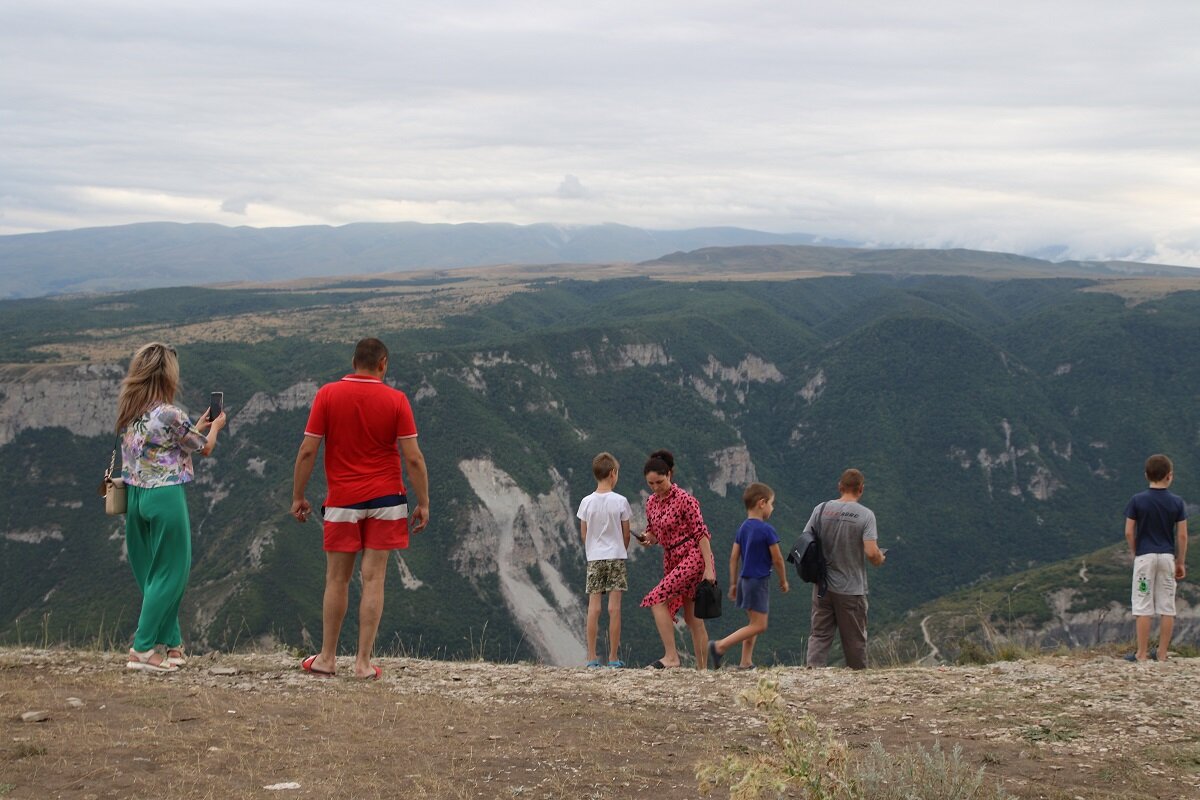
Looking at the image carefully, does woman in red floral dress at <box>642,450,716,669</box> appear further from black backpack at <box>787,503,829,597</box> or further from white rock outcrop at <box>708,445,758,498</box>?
white rock outcrop at <box>708,445,758,498</box>

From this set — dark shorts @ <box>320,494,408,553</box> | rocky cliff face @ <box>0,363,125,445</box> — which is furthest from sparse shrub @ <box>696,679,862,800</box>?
rocky cliff face @ <box>0,363,125,445</box>

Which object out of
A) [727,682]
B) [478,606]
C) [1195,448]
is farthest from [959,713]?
[1195,448]

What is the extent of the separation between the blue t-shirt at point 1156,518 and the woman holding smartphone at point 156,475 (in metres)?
11.5

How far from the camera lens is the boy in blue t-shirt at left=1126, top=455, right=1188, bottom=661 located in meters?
13.5

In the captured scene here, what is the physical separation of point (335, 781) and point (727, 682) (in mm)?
4986

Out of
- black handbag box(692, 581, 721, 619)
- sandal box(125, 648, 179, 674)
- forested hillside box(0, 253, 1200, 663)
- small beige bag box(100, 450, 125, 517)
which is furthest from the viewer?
forested hillside box(0, 253, 1200, 663)

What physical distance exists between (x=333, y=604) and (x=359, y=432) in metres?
1.92

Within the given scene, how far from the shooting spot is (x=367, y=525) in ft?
34.6

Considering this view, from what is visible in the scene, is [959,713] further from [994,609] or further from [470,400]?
[470,400]

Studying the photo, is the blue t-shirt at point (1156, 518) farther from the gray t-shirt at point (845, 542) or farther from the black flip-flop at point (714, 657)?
the black flip-flop at point (714, 657)

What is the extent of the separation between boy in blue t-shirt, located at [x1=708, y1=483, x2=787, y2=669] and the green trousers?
21.3 feet

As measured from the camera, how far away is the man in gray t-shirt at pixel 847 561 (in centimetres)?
1286

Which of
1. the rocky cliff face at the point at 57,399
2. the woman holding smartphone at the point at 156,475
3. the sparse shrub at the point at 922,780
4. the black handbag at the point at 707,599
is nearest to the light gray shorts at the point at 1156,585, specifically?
the black handbag at the point at 707,599

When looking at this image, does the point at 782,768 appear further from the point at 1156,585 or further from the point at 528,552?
the point at 528,552
